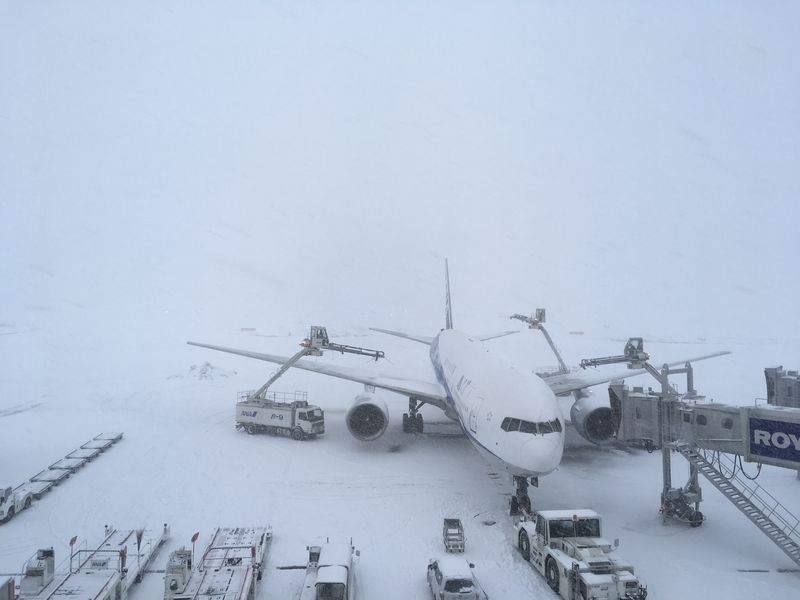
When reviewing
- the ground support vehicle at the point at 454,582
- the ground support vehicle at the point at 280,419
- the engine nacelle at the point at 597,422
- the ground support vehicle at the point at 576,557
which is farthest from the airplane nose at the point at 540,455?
the ground support vehicle at the point at 280,419

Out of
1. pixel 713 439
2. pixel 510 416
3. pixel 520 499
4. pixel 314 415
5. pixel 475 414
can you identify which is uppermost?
pixel 510 416

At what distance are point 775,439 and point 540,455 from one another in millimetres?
5676

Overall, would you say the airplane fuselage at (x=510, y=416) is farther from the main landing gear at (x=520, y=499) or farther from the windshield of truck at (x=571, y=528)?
the windshield of truck at (x=571, y=528)

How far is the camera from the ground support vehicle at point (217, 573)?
9555 mm

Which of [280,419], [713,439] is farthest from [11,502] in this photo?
[713,439]

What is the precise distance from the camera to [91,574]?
10.4 m

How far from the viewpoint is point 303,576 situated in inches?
455

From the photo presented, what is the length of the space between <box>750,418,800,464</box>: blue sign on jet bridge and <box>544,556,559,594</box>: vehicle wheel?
6.23 meters

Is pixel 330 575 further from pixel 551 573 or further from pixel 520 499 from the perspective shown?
pixel 520 499

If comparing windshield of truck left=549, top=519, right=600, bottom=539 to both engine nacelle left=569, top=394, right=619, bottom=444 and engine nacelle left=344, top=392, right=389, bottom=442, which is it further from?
engine nacelle left=344, top=392, right=389, bottom=442

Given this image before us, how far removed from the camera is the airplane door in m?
15.9

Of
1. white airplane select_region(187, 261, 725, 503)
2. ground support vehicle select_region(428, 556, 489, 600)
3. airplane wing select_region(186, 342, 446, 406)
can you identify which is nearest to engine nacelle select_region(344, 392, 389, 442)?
white airplane select_region(187, 261, 725, 503)

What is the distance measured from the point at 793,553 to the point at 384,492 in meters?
10.9

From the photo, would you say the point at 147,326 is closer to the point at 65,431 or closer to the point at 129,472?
the point at 65,431
